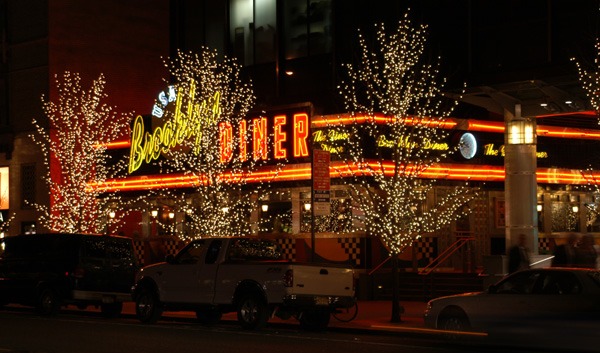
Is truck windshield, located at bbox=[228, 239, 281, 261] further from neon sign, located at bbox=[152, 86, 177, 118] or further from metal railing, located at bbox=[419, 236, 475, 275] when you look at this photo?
neon sign, located at bbox=[152, 86, 177, 118]

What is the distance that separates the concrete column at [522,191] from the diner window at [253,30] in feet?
42.6

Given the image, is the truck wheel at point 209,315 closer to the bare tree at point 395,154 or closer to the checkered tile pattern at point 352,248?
the bare tree at point 395,154

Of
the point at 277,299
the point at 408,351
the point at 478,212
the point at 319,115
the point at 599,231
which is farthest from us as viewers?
the point at 599,231

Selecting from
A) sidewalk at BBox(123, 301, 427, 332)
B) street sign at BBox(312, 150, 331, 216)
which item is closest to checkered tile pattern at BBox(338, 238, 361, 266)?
sidewalk at BBox(123, 301, 427, 332)

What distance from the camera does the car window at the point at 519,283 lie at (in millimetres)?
16969

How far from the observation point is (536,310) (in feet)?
53.9

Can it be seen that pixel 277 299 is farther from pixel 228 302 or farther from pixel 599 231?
pixel 599 231

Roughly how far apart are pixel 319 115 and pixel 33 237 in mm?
9412

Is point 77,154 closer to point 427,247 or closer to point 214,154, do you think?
point 214,154

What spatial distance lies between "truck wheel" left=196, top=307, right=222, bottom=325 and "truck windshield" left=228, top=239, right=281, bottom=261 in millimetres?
1272

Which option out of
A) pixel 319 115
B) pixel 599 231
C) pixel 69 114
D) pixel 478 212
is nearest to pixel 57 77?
pixel 69 114

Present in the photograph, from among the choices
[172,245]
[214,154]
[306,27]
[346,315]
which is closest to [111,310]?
[346,315]

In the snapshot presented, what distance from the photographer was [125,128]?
43156 mm

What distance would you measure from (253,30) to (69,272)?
14993 mm
